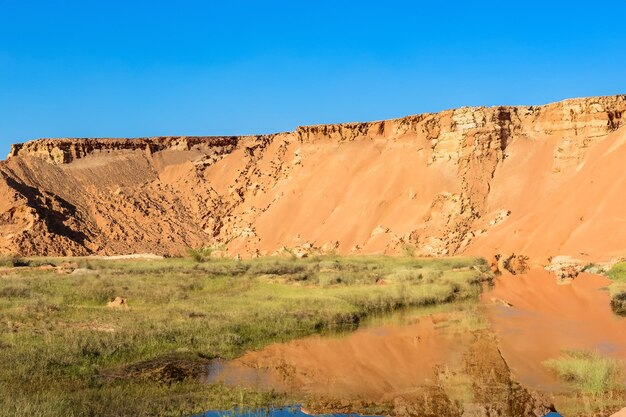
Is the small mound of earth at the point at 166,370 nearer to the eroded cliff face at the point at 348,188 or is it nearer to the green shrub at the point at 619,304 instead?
the green shrub at the point at 619,304

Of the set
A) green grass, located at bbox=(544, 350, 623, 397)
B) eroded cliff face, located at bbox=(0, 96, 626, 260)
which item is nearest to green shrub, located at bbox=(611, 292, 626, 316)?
green grass, located at bbox=(544, 350, 623, 397)

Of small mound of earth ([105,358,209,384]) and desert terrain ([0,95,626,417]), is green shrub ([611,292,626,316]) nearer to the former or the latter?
desert terrain ([0,95,626,417])

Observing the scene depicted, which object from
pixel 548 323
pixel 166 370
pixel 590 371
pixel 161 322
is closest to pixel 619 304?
pixel 548 323

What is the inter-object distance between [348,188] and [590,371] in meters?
51.0

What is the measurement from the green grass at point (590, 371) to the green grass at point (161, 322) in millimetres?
5685

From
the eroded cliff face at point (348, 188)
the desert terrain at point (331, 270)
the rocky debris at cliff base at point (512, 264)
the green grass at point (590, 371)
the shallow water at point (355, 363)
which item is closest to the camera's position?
the green grass at point (590, 371)

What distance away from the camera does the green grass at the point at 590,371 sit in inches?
492

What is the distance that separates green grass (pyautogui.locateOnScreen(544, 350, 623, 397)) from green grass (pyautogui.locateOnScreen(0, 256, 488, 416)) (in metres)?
5.69

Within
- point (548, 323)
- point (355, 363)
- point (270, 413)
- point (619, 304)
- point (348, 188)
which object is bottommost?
point (619, 304)

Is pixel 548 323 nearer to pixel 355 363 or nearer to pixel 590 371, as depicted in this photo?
pixel 590 371

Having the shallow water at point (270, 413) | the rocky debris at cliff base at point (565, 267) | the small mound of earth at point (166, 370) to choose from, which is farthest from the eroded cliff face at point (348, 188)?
the shallow water at point (270, 413)

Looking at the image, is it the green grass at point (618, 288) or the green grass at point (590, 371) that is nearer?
the green grass at point (590, 371)

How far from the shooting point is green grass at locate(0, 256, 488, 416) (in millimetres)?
11750

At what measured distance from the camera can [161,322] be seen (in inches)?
707
